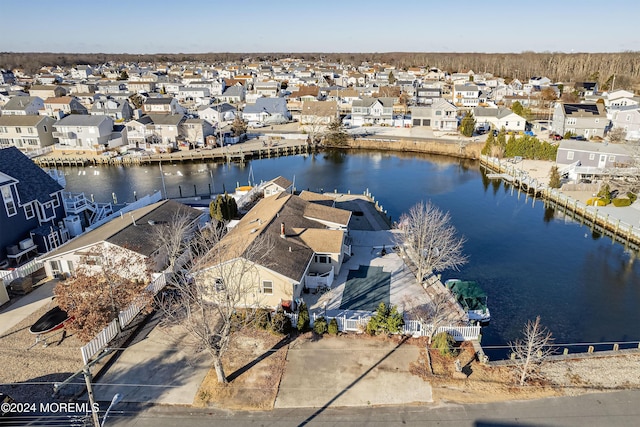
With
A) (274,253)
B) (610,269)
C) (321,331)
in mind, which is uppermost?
(274,253)

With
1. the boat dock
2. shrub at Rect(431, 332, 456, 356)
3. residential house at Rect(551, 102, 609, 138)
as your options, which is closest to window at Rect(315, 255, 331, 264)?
shrub at Rect(431, 332, 456, 356)

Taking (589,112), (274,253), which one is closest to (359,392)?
(274,253)

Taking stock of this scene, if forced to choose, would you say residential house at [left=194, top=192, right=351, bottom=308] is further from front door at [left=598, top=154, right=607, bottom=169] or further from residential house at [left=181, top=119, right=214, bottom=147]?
residential house at [left=181, top=119, right=214, bottom=147]

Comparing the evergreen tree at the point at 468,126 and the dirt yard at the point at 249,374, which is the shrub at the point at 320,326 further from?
the evergreen tree at the point at 468,126

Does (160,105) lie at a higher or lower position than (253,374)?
higher

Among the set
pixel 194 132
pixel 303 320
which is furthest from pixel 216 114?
pixel 303 320

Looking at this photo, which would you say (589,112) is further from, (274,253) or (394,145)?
(274,253)

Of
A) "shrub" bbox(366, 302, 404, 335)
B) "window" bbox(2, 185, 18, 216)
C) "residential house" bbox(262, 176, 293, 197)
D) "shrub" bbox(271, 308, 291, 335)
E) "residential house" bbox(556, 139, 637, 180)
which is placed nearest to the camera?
"shrub" bbox(366, 302, 404, 335)
